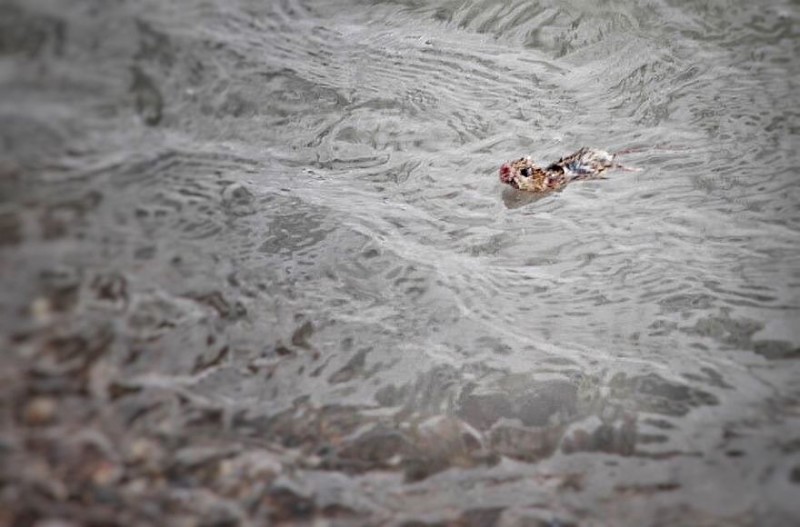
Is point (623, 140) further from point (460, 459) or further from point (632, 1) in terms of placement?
point (460, 459)

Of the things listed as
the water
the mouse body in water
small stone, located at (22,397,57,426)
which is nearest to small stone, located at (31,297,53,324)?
the water

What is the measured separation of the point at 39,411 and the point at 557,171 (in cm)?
244

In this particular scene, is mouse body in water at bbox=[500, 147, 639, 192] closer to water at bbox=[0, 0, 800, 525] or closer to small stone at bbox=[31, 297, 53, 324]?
water at bbox=[0, 0, 800, 525]

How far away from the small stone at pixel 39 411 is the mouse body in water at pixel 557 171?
2.20 m

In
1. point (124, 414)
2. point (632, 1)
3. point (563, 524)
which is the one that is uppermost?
point (632, 1)

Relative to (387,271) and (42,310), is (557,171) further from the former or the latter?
(42,310)

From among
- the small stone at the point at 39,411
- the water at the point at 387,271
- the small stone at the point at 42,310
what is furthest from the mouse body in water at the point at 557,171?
the small stone at the point at 39,411

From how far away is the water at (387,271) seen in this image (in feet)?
6.21

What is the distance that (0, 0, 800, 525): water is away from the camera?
74.5 inches

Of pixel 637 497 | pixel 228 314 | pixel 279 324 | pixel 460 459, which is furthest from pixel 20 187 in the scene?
pixel 637 497

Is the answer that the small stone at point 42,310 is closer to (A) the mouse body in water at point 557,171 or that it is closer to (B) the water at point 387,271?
(B) the water at point 387,271

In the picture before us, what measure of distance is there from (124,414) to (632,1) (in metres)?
3.72

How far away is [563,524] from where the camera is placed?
1.88 metres

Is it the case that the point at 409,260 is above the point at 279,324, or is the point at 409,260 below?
above
